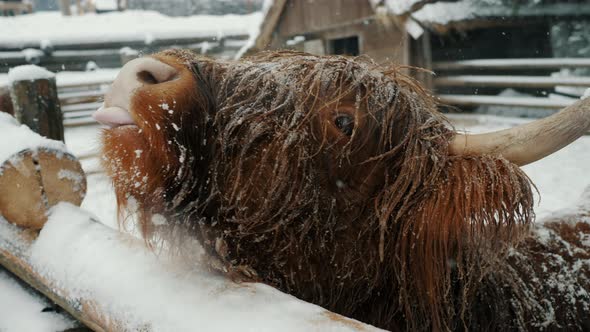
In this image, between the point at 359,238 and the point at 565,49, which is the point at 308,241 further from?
the point at 565,49

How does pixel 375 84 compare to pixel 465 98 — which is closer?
pixel 375 84

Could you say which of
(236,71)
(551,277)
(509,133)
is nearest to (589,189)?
(551,277)

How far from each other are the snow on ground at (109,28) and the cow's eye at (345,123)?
11105 millimetres

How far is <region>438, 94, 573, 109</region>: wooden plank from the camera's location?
7.46 meters

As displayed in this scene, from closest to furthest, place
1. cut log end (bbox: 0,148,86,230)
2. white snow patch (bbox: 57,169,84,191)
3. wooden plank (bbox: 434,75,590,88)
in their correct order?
1. cut log end (bbox: 0,148,86,230)
2. white snow patch (bbox: 57,169,84,191)
3. wooden plank (bbox: 434,75,590,88)

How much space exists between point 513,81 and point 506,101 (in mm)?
471

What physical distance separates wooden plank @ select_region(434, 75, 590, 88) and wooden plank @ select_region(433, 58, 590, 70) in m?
0.20

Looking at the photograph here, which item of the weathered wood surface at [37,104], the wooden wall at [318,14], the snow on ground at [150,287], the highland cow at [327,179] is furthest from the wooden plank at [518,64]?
the snow on ground at [150,287]

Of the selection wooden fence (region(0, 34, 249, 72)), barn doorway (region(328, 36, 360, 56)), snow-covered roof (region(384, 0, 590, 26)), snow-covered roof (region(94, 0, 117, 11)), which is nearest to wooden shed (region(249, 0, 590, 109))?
snow-covered roof (region(384, 0, 590, 26))

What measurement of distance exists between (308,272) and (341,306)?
151 millimetres

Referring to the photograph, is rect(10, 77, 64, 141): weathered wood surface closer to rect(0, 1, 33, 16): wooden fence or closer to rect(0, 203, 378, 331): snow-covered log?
rect(0, 203, 378, 331): snow-covered log

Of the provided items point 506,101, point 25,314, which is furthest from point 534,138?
point 506,101

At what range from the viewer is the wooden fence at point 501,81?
7.57m

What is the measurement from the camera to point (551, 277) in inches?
62.2
